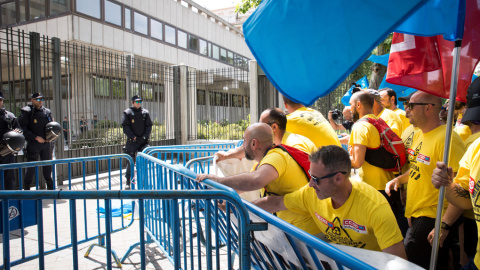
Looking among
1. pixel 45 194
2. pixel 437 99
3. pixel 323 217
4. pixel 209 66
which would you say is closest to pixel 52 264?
pixel 45 194

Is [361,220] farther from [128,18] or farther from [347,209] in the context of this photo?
[128,18]

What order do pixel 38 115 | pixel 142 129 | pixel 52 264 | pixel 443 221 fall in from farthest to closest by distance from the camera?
pixel 142 129, pixel 38 115, pixel 52 264, pixel 443 221

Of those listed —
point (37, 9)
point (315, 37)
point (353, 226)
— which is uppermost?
point (37, 9)

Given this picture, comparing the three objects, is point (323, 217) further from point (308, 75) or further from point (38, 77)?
point (38, 77)

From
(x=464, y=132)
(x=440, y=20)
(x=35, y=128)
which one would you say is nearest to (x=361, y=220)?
(x=440, y=20)

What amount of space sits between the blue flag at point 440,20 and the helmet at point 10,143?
5.99 metres

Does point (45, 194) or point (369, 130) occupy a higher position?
point (369, 130)

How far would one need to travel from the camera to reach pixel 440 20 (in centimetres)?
195

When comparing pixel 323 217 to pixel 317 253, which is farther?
pixel 323 217

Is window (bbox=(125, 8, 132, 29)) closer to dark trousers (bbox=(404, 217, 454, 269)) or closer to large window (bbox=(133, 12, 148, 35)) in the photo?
large window (bbox=(133, 12, 148, 35))

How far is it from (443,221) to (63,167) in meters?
8.34

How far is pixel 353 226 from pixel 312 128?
6.42 feet

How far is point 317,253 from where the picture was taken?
1723 mm

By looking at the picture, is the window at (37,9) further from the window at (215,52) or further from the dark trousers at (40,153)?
the window at (215,52)
